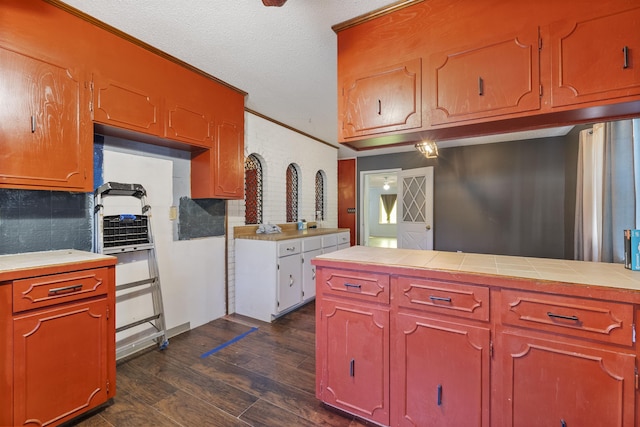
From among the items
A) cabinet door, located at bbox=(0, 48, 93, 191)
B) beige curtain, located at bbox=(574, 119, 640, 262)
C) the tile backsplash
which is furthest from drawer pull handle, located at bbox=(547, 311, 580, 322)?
the tile backsplash

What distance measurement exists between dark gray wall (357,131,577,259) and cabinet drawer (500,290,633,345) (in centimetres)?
373

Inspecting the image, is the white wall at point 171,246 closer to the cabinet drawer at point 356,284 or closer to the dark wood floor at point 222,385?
the dark wood floor at point 222,385

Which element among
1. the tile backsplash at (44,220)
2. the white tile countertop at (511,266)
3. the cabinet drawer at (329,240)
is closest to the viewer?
the white tile countertop at (511,266)

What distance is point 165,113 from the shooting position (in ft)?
7.59

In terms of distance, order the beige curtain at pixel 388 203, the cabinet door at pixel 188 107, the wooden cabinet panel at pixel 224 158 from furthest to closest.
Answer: the beige curtain at pixel 388 203
the wooden cabinet panel at pixel 224 158
the cabinet door at pixel 188 107

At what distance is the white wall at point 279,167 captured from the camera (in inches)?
137

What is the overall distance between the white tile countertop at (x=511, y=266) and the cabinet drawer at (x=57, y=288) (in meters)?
1.36

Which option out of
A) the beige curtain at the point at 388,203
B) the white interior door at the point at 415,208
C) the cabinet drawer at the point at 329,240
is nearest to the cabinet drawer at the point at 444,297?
the cabinet drawer at the point at 329,240

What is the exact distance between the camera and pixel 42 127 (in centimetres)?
169

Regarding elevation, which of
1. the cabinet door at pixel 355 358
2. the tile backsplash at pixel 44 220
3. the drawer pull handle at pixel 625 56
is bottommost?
the cabinet door at pixel 355 358

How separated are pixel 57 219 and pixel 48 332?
2.88 feet

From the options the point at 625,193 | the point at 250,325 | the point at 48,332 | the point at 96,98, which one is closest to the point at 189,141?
the point at 96,98

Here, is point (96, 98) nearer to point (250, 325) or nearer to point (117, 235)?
point (117, 235)

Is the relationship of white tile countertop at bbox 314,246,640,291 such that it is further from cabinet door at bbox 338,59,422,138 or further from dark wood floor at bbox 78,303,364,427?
dark wood floor at bbox 78,303,364,427
